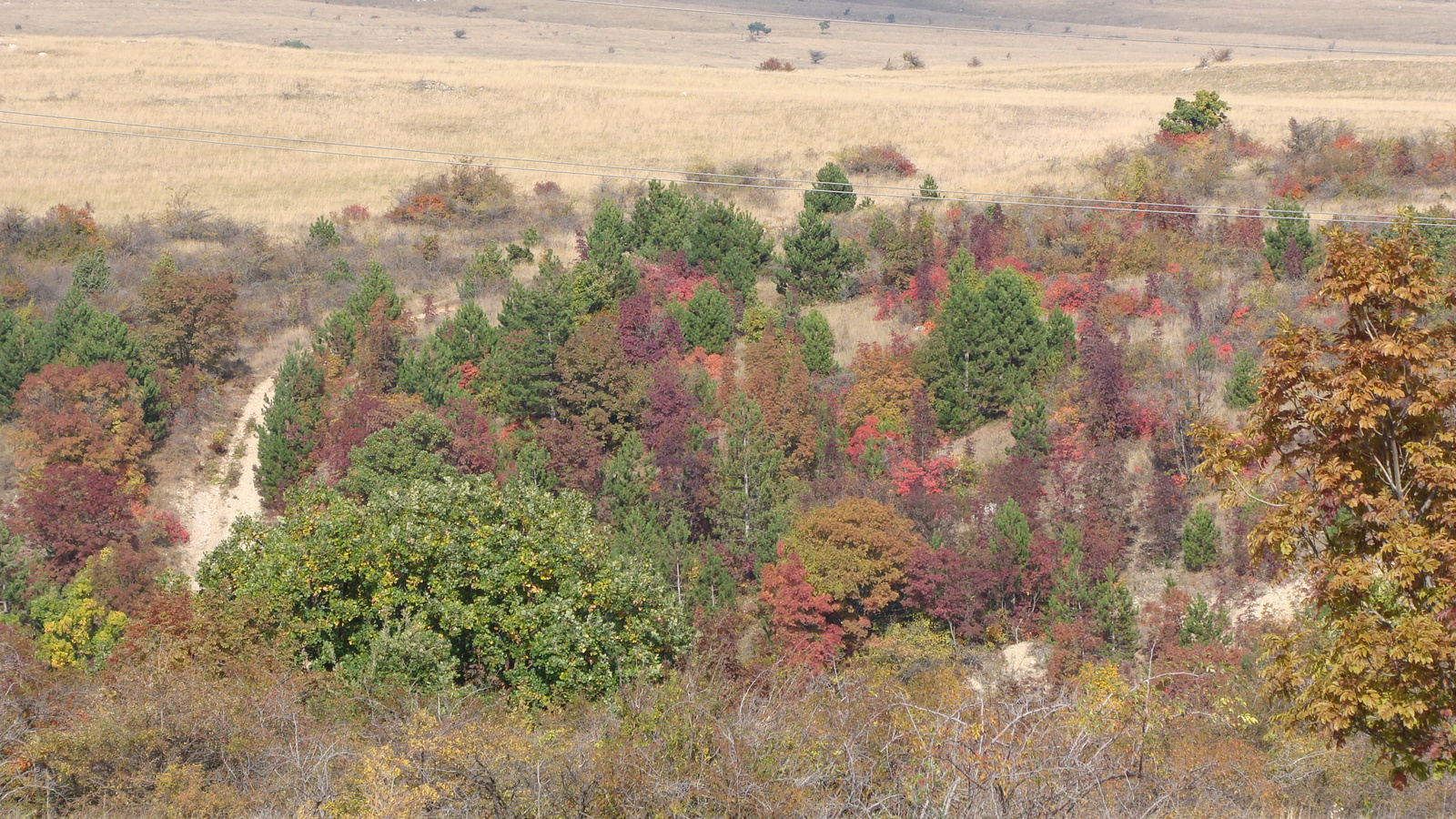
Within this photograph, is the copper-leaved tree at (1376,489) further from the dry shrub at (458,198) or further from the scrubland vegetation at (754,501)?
the dry shrub at (458,198)

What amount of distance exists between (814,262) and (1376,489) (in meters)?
36.3

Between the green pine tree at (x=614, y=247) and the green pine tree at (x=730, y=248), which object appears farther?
the green pine tree at (x=730, y=248)

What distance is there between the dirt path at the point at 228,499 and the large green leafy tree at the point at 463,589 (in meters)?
16.1

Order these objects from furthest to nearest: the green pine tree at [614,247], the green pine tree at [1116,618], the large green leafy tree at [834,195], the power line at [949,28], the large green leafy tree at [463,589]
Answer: the power line at [949,28] < the large green leafy tree at [834,195] < the green pine tree at [614,247] < the green pine tree at [1116,618] < the large green leafy tree at [463,589]

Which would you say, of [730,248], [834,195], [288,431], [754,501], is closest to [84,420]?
[288,431]

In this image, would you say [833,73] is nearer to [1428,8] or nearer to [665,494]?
[665,494]

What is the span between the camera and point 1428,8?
16512 centimetres

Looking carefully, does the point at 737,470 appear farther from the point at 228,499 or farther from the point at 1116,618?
the point at 228,499

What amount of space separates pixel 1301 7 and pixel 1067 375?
165339 mm

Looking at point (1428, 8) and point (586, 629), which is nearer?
point (586, 629)

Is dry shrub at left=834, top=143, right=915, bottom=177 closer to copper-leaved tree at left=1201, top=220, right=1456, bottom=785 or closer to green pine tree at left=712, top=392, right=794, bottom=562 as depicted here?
green pine tree at left=712, top=392, right=794, bottom=562

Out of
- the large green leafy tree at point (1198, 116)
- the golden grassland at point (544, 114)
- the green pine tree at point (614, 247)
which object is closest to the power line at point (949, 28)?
the golden grassland at point (544, 114)

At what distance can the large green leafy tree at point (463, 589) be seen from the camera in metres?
20.2

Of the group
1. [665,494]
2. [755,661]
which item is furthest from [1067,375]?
[755,661]
